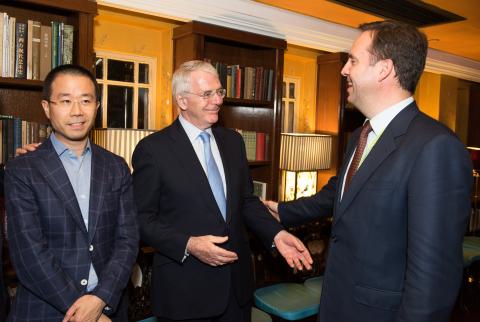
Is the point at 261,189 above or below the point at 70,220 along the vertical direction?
below

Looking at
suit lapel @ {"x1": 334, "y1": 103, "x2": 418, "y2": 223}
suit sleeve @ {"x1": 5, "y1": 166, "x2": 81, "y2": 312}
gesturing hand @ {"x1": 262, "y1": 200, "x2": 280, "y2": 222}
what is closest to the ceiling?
gesturing hand @ {"x1": 262, "y1": 200, "x2": 280, "y2": 222}

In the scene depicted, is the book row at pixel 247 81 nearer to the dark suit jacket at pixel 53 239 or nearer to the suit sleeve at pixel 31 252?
the dark suit jacket at pixel 53 239

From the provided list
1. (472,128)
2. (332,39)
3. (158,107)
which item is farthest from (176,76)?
(472,128)

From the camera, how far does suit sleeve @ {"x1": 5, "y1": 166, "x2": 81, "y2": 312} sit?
4.85 feet

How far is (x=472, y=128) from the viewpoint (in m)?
6.23

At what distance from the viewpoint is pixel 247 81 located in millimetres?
3561

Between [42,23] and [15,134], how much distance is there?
76 centimetres

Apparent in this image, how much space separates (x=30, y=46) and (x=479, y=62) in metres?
5.92

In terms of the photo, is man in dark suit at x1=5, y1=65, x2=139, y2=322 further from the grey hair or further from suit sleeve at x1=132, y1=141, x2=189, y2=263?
the grey hair

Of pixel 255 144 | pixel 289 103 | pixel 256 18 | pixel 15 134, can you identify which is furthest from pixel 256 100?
pixel 15 134

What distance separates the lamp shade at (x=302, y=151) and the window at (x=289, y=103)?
519 mm

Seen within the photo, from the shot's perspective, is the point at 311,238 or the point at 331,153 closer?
the point at 311,238

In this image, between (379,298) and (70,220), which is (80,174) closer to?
(70,220)

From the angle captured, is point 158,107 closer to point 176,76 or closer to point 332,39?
point 176,76
